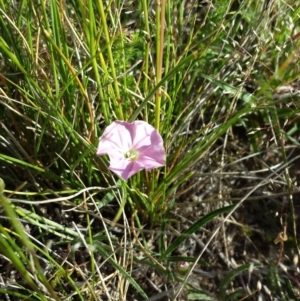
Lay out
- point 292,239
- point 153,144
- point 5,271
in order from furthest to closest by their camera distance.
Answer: point 292,239
point 5,271
point 153,144

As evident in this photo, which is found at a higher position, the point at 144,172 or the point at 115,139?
the point at 115,139

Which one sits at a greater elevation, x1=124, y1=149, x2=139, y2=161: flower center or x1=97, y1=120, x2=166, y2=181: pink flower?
x1=97, y1=120, x2=166, y2=181: pink flower

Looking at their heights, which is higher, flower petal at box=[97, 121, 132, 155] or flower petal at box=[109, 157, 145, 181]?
flower petal at box=[97, 121, 132, 155]

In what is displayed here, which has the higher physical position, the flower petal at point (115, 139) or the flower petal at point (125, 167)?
the flower petal at point (115, 139)

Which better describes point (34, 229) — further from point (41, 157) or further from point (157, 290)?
point (157, 290)

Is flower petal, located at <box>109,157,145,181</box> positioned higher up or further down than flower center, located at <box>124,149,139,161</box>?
higher up

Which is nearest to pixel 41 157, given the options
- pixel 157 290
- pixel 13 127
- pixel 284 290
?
pixel 13 127

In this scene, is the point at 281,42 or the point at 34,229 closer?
the point at 34,229
